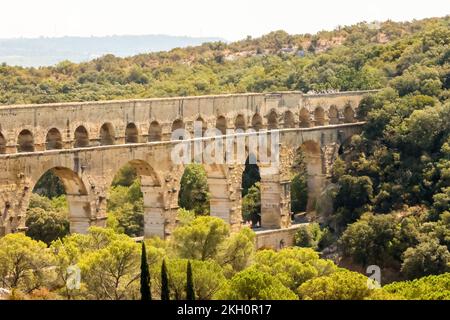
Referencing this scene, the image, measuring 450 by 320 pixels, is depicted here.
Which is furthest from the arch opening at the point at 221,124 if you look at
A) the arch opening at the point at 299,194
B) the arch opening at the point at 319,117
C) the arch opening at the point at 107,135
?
the arch opening at the point at 319,117

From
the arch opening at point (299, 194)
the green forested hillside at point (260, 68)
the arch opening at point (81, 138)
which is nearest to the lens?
the arch opening at point (81, 138)

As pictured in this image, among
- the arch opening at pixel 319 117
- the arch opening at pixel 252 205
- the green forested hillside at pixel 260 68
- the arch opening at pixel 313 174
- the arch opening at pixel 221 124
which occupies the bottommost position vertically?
the arch opening at pixel 252 205

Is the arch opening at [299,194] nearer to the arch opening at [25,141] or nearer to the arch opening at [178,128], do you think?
the arch opening at [178,128]

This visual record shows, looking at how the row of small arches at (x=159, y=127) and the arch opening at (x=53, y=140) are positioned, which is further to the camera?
the arch opening at (x=53, y=140)

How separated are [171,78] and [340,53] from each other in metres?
14.7

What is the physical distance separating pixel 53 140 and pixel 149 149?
14.7ft

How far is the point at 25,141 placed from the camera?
164 ft

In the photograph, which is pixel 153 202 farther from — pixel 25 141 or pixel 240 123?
pixel 240 123

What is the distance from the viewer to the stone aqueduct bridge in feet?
160

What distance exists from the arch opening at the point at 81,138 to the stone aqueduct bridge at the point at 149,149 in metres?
0.04

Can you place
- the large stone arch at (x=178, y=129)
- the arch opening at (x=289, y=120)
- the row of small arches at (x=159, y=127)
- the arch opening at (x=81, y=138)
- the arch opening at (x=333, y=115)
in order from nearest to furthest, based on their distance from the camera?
the row of small arches at (x=159, y=127), the arch opening at (x=81, y=138), the large stone arch at (x=178, y=129), the arch opening at (x=289, y=120), the arch opening at (x=333, y=115)

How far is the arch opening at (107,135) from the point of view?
5369 centimetres

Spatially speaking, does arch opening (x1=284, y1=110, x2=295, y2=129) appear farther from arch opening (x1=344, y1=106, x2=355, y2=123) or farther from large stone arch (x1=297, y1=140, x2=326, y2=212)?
arch opening (x1=344, y1=106, x2=355, y2=123)

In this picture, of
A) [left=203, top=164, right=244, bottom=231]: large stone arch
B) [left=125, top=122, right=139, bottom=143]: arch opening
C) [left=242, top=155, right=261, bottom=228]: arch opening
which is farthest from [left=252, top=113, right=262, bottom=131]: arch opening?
[left=125, top=122, right=139, bottom=143]: arch opening
